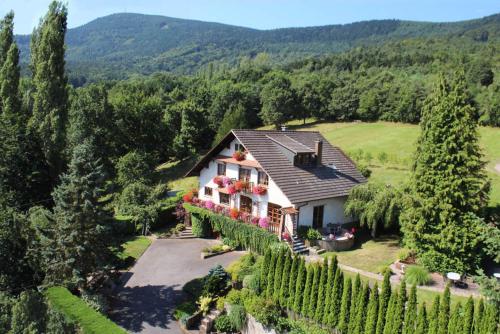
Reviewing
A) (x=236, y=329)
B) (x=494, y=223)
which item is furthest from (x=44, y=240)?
(x=494, y=223)

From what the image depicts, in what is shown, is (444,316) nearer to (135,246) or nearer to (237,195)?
(237,195)

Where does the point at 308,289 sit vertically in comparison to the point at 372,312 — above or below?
below

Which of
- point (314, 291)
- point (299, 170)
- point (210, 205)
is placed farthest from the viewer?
point (210, 205)

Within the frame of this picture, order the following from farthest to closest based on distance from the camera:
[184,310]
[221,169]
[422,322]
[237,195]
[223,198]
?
[221,169]
[223,198]
[237,195]
[184,310]
[422,322]

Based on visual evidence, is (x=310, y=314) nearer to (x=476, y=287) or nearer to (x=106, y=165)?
(x=476, y=287)

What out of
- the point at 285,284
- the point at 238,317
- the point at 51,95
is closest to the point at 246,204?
the point at 285,284

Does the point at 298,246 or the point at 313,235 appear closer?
the point at 298,246

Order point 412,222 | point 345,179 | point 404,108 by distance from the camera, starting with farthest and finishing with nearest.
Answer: point 404,108 → point 345,179 → point 412,222
